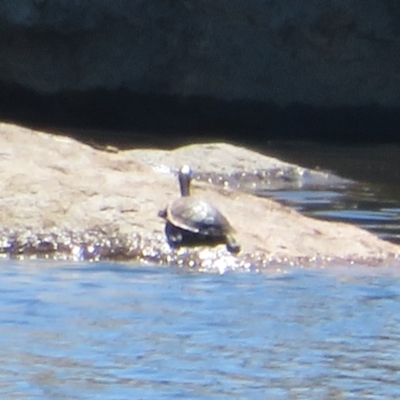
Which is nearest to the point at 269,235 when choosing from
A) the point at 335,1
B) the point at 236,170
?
the point at 236,170

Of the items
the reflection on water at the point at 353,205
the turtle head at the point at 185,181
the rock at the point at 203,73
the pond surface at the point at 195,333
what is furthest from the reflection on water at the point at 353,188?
the pond surface at the point at 195,333

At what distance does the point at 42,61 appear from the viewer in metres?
20.6

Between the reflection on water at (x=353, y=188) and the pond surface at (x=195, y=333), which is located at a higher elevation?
the reflection on water at (x=353, y=188)

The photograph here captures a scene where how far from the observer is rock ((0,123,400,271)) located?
30.8ft

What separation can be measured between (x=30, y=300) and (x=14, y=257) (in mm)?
1441

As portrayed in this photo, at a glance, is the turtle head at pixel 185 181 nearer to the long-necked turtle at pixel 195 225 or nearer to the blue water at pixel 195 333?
the long-necked turtle at pixel 195 225

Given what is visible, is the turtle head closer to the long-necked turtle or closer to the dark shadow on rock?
the long-necked turtle

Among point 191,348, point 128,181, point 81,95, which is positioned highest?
point 81,95

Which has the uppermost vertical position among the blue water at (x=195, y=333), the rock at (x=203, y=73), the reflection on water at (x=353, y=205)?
the rock at (x=203, y=73)

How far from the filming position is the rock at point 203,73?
20266 millimetres

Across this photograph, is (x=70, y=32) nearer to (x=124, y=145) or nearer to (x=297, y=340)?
(x=124, y=145)

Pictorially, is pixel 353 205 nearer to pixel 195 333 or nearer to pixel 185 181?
pixel 185 181

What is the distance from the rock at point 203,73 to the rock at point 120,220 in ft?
32.1

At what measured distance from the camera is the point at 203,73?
2059cm
